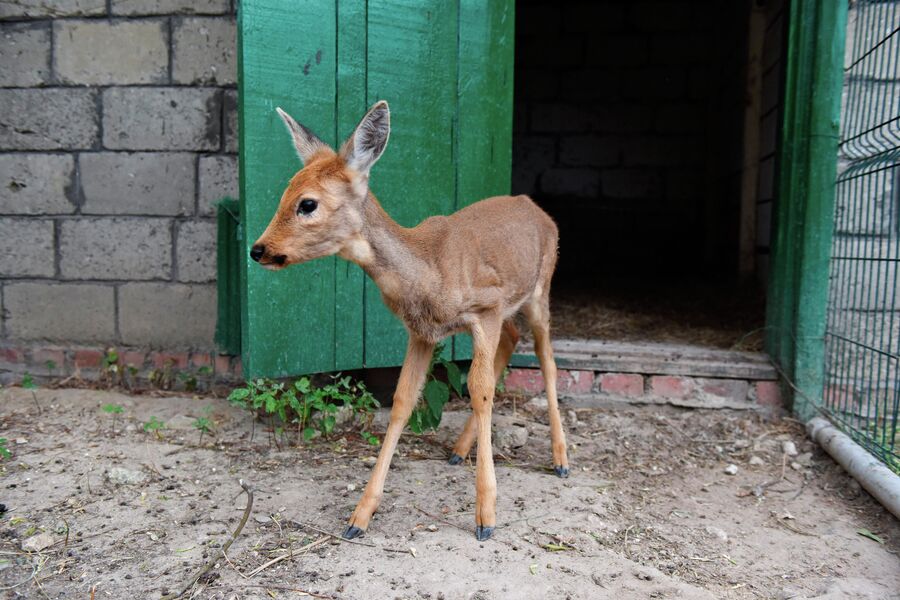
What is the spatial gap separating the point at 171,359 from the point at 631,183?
618 cm

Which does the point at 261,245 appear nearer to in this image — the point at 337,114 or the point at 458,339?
the point at 337,114

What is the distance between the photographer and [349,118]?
373 cm

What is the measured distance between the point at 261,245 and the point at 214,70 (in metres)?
2.42

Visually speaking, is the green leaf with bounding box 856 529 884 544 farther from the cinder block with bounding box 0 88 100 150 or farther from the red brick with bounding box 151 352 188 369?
the cinder block with bounding box 0 88 100 150

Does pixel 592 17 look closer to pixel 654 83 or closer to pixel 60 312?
pixel 654 83

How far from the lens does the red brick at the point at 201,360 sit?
4.64 meters

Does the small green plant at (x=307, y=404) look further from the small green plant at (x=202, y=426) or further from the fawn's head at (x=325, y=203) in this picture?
the fawn's head at (x=325, y=203)

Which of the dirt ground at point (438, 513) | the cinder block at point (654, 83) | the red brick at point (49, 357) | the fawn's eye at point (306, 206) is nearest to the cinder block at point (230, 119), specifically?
the dirt ground at point (438, 513)

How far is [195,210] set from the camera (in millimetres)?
4578

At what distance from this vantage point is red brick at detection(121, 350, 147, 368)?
4.71m

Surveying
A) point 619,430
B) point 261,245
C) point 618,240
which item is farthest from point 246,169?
point 618,240

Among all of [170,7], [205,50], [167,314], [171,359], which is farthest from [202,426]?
[170,7]

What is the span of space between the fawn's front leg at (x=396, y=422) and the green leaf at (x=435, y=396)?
1.11ft

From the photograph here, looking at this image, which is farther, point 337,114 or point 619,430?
point 619,430
